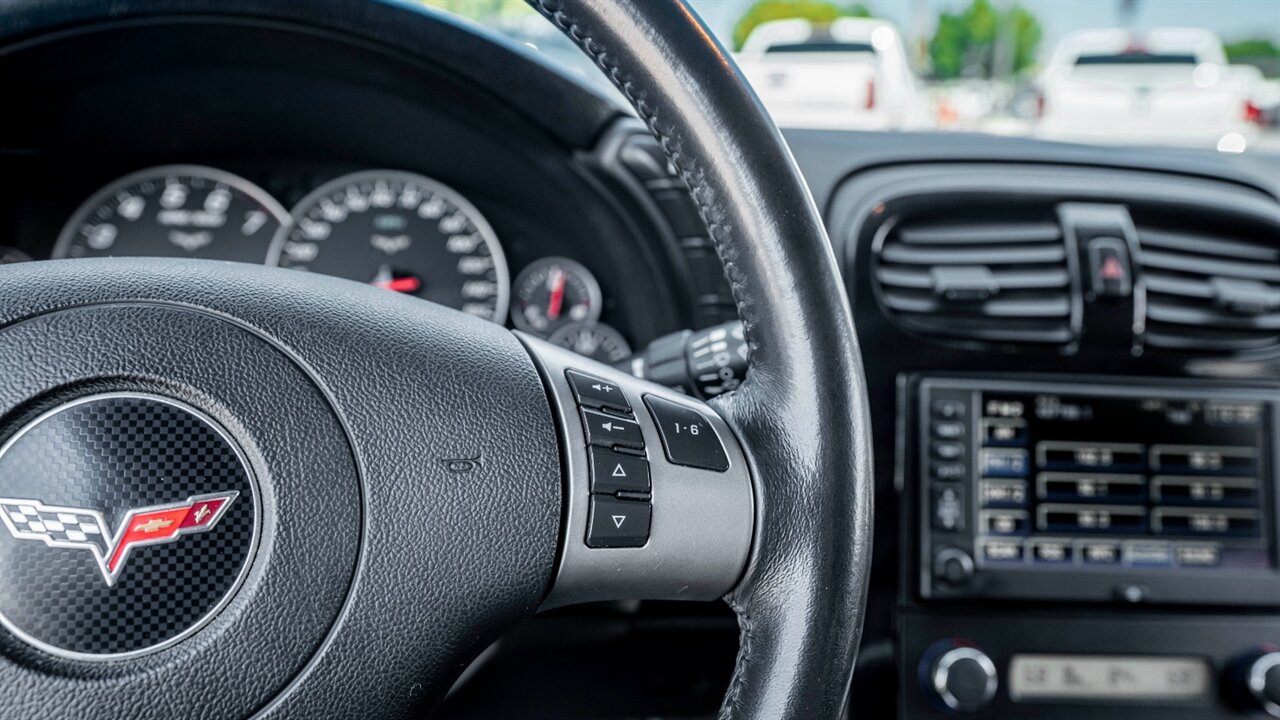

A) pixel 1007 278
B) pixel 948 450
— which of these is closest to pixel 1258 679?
pixel 948 450

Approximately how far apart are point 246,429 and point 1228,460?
1.30 meters

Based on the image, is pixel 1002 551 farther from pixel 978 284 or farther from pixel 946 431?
pixel 978 284

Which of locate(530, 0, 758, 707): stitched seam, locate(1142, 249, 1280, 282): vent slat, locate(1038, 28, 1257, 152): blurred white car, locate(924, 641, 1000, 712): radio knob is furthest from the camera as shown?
locate(1038, 28, 1257, 152): blurred white car

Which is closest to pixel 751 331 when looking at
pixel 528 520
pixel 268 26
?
pixel 528 520

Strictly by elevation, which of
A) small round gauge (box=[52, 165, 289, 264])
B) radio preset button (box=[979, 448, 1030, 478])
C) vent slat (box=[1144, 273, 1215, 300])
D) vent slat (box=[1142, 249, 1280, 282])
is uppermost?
small round gauge (box=[52, 165, 289, 264])

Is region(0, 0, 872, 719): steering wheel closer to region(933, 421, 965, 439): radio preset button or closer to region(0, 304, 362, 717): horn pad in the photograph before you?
region(0, 304, 362, 717): horn pad

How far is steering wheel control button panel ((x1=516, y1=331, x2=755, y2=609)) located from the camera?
2.61 feet

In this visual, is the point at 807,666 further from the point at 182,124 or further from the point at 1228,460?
the point at 182,124

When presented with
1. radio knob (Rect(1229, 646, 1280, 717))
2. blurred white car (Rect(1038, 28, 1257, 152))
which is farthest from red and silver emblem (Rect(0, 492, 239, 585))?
blurred white car (Rect(1038, 28, 1257, 152))

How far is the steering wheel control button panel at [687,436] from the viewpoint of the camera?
0.82 meters

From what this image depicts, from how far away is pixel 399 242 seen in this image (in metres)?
1.82

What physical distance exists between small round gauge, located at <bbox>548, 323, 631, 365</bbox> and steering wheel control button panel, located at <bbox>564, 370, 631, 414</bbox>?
0.90m

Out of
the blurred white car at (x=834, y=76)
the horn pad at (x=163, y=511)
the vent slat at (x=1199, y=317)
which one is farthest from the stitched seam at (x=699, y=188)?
the blurred white car at (x=834, y=76)

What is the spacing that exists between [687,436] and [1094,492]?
2.80 ft
